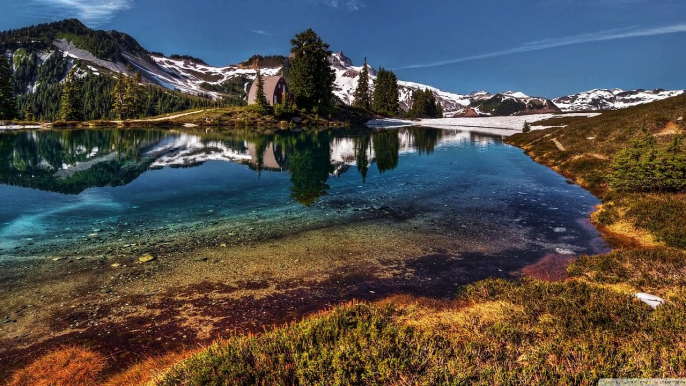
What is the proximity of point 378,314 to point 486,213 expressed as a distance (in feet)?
46.4

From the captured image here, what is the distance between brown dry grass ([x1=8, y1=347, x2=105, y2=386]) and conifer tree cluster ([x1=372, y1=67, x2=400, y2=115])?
545ft

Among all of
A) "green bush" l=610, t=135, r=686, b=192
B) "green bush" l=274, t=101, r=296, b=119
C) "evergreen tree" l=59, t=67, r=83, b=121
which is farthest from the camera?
"green bush" l=274, t=101, r=296, b=119

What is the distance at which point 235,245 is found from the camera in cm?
1459

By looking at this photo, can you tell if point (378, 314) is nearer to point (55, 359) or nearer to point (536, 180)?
point (55, 359)

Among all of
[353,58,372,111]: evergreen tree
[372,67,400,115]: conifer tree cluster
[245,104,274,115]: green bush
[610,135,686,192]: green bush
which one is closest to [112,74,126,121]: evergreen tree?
[245,104,274,115]: green bush

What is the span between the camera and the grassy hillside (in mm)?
5695

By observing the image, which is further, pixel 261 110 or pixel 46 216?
pixel 261 110

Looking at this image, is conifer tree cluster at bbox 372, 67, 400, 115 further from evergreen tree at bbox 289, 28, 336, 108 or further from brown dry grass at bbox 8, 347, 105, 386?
brown dry grass at bbox 8, 347, 105, 386

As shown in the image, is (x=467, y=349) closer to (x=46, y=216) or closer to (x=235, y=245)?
(x=235, y=245)

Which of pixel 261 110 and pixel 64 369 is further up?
pixel 261 110

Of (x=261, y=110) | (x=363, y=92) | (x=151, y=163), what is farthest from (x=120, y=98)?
(x=151, y=163)

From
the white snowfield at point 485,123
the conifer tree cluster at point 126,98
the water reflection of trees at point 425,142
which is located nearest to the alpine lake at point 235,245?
the water reflection of trees at point 425,142

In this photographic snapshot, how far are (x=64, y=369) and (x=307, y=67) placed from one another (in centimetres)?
12054

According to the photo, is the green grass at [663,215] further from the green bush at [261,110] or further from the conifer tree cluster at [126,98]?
the conifer tree cluster at [126,98]
